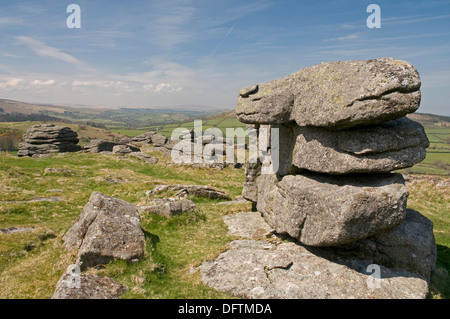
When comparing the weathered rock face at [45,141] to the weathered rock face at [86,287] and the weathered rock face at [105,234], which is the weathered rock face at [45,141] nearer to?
the weathered rock face at [105,234]

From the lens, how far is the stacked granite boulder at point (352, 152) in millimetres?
11562

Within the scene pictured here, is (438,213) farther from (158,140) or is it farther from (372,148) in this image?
(158,140)

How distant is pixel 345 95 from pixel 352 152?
256 centimetres

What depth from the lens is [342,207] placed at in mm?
11867

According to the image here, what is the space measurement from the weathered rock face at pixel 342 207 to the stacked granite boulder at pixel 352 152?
41mm

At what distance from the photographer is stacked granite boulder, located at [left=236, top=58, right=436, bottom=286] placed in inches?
455

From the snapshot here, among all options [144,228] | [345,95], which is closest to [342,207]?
[345,95]

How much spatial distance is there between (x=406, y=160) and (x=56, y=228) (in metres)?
19.8

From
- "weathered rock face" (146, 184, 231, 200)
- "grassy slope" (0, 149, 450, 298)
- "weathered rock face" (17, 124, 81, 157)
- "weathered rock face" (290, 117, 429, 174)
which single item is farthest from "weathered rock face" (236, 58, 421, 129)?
"weathered rock face" (17, 124, 81, 157)

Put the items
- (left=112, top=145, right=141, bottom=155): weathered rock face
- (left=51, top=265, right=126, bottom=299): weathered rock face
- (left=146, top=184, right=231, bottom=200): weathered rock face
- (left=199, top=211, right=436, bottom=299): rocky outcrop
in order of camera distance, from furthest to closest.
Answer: (left=112, top=145, right=141, bottom=155): weathered rock face, (left=146, top=184, right=231, bottom=200): weathered rock face, (left=199, top=211, right=436, bottom=299): rocky outcrop, (left=51, top=265, right=126, bottom=299): weathered rock face

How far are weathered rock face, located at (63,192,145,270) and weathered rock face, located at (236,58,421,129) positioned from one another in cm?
916

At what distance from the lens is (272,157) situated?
1881 cm

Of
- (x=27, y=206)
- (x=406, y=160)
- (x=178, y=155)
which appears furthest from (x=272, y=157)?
(x=178, y=155)

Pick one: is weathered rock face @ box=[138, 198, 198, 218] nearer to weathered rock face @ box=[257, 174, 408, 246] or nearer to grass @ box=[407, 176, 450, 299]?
weathered rock face @ box=[257, 174, 408, 246]
